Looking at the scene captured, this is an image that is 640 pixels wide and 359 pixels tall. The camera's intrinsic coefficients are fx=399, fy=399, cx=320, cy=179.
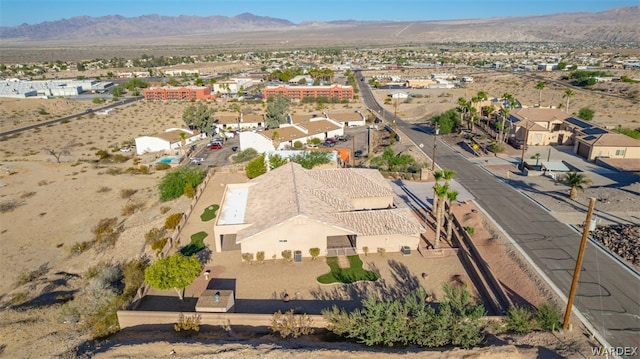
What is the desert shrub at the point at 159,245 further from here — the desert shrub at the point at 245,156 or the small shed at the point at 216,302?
the desert shrub at the point at 245,156

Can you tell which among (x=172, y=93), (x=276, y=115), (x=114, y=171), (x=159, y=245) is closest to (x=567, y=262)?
(x=159, y=245)

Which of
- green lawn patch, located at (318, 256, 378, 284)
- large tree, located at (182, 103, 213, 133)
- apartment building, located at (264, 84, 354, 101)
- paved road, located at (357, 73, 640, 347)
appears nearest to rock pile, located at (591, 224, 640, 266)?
paved road, located at (357, 73, 640, 347)

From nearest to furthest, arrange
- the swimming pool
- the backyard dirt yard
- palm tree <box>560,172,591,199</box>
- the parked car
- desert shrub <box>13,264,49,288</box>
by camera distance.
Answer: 1. the backyard dirt yard
2. desert shrub <box>13,264,49,288</box>
3. palm tree <box>560,172,591,199</box>
4. the parked car
5. the swimming pool

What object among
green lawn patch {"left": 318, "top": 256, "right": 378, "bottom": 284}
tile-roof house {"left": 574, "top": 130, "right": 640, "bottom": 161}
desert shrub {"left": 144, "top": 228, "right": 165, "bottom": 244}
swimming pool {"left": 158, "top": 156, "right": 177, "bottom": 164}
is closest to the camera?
green lawn patch {"left": 318, "top": 256, "right": 378, "bottom": 284}

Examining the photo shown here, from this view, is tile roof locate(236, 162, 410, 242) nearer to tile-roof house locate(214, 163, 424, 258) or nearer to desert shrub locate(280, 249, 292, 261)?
tile-roof house locate(214, 163, 424, 258)

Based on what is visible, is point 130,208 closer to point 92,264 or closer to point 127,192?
point 127,192

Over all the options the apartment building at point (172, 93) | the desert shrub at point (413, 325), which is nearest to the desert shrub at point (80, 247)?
the desert shrub at point (413, 325)
